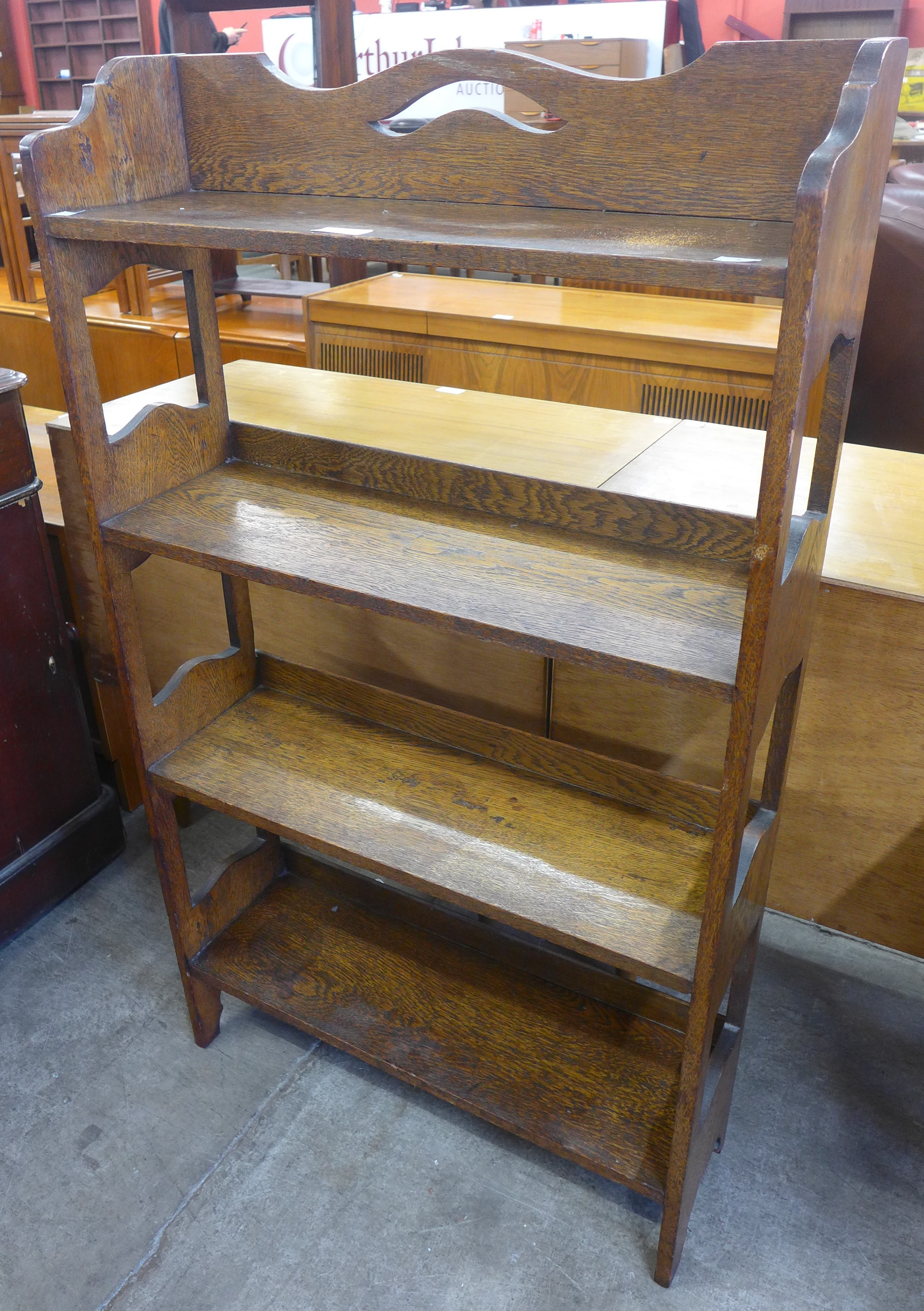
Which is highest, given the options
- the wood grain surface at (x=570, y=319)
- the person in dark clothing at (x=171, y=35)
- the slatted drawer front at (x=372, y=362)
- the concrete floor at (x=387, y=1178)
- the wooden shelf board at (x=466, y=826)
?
the person in dark clothing at (x=171, y=35)

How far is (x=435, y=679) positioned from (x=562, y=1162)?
83 cm

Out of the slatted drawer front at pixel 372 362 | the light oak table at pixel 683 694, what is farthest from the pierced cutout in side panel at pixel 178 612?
the slatted drawer front at pixel 372 362

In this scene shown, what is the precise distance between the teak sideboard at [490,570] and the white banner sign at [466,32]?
319 centimetres

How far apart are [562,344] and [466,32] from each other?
2908 mm

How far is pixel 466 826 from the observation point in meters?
1.35

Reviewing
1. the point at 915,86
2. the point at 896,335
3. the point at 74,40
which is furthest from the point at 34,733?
the point at 74,40

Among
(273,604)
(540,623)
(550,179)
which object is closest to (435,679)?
(273,604)

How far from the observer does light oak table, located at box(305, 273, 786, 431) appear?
249cm

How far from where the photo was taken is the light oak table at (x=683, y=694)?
1506mm

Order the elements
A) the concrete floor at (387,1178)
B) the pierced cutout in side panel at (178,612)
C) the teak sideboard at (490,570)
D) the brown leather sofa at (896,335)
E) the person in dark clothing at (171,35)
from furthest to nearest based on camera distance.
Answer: the person in dark clothing at (171,35)
the brown leather sofa at (896,335)
the pierced cutout in side panel at (178,612)
the concrete floor at (387,1178)
the teak sideboard at (490,570)

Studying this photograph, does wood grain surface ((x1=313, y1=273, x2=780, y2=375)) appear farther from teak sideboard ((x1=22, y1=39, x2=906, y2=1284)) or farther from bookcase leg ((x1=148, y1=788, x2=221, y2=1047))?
bookcase leg ((x1=148, y1=788, x2=221, y2=1047))

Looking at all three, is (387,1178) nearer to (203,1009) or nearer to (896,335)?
(203,1009)

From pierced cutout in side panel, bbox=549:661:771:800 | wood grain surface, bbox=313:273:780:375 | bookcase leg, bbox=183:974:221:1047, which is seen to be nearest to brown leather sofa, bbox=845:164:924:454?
wood grain surface, bbox=313:273:780:375

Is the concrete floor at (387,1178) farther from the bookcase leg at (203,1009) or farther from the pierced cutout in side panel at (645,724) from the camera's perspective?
the pierced cutout in side panel at (645,724)
